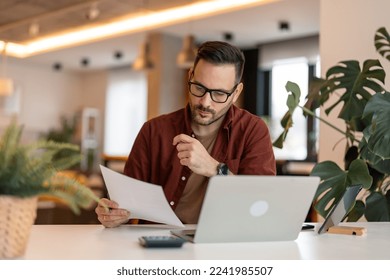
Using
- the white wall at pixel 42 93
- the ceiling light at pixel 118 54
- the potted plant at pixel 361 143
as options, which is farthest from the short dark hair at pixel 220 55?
the white wall at pixel 42 93

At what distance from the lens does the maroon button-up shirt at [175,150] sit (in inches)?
88.3

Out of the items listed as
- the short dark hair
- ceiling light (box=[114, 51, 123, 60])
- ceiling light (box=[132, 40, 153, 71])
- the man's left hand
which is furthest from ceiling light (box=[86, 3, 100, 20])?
the man's left hand

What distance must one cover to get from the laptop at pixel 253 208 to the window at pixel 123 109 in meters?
10.1

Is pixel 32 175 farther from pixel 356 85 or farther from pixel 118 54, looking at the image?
pixel 118 54

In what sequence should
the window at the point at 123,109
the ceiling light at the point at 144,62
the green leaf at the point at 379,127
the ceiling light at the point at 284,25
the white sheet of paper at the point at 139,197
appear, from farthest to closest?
1. the window at the point at 123,109
2. the ceiling light at the point at 284,25
3. the ceiling light at the point at 144,62
4. the green leaf at the point at 379,127
5. the white sheet of paper at the point at 139,197

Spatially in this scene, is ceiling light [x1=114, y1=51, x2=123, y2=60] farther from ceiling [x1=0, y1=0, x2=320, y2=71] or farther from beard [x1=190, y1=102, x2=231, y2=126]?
beard [x1=190, y1=102, x2=231, y2=126]

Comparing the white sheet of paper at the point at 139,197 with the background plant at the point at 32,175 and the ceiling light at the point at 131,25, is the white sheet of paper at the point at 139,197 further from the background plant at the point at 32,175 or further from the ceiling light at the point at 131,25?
the ceiling light at the point at 131,25

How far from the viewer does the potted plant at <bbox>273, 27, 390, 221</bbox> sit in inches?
90.6

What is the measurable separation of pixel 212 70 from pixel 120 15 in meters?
6.26

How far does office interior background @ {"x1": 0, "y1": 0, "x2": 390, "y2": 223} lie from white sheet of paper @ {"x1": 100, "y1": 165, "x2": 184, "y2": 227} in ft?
5.66

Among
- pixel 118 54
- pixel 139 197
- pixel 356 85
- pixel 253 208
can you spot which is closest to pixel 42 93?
pixel 118 54

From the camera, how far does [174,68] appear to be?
940 centimetres

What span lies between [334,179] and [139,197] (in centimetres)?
105
